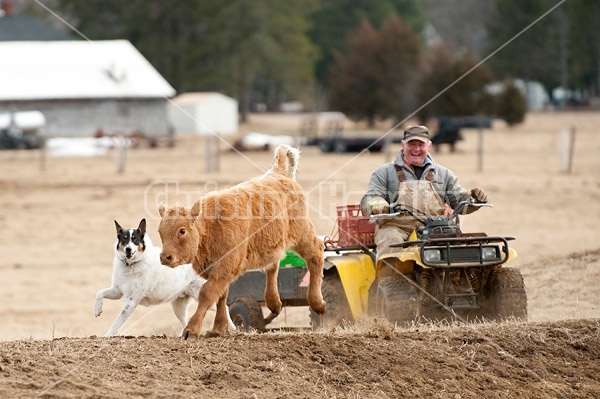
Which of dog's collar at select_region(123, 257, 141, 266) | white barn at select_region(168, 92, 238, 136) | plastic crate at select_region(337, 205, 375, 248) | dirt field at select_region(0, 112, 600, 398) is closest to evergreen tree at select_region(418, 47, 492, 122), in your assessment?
white barn at select_region(168, 92, 238, 136)

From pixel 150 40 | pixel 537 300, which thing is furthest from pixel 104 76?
pixel 537 300

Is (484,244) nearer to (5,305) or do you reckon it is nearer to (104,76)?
(5,305)

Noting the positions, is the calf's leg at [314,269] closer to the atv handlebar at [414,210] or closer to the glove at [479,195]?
the atv handlebar at [414,210]

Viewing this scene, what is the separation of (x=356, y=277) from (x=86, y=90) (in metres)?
51.7

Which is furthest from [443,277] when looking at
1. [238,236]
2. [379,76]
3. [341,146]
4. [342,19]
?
[342,19]

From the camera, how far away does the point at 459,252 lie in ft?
31.3

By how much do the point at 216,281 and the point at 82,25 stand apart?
6949 centimetres

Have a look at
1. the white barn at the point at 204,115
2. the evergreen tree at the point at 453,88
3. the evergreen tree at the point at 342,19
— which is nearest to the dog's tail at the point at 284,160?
the evergreen tree at the point at 453,88

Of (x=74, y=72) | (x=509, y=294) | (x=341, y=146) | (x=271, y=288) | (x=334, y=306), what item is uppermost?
(x=74, y=72)

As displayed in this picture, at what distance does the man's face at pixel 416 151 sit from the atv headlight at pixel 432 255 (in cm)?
115

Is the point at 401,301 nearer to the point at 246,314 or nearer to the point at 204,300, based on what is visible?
the point at 246,314

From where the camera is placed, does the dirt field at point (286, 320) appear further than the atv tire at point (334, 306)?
No

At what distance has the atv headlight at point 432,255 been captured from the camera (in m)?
9.49

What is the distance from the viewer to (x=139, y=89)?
61719 millimetres
